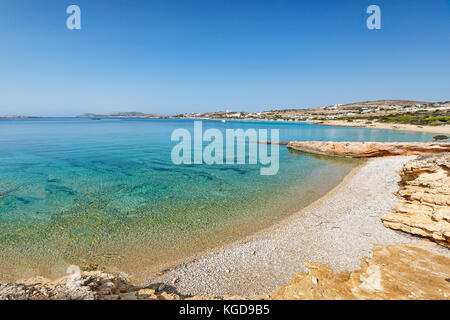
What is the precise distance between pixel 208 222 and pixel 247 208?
2.61 meters

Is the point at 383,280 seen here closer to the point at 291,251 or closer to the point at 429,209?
the point at 291,251

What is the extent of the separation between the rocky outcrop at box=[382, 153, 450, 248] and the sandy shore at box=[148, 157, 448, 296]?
18.4 inches

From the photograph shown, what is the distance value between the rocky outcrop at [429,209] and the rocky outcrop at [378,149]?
52.9 feet

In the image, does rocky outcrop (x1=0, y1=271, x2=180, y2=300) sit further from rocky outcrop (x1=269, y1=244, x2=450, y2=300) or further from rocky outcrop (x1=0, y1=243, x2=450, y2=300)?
rocky outcrop (x1=269, y1=244, x2=450, y2=300)

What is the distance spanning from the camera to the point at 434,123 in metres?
62.1

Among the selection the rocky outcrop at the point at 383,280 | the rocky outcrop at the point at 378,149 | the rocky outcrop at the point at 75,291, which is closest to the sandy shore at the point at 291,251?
the rocky outcrop at the point at 383,280

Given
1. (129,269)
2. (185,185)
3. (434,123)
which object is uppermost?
(434,123)

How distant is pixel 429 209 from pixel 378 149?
2144cm

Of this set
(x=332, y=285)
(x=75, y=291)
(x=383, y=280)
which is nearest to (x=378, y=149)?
(x=383, y=280)

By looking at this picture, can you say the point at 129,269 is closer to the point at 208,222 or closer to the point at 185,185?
the point at 208,222

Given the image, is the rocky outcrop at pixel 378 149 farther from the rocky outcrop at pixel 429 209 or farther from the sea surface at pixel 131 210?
the rocky outcrop at pixel 429 209

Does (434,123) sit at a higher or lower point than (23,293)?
higher
